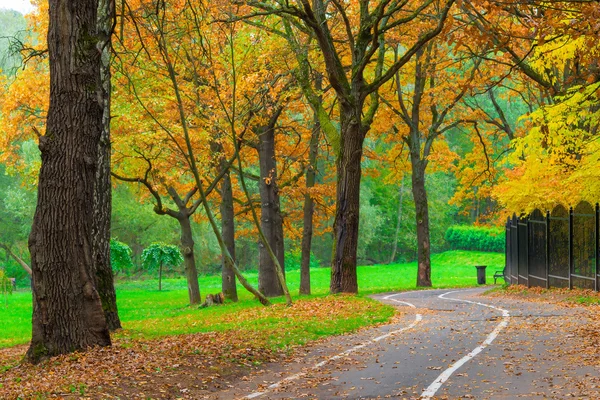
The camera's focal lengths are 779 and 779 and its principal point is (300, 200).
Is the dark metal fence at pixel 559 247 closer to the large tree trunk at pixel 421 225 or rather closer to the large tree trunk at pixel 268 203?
the large tree trunk at pixel 421 225

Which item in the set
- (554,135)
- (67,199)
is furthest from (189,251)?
(67,199)

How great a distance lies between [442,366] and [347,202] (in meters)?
12.2

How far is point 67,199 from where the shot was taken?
11.4m

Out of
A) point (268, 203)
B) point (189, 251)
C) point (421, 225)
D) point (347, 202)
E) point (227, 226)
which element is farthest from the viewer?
point (421, 225)

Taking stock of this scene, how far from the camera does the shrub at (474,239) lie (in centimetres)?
6875

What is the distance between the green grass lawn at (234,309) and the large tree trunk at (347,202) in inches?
57.7

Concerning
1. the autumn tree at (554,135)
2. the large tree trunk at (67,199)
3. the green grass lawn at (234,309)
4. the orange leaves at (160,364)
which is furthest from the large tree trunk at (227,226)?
the large tree trunk at (67,199)

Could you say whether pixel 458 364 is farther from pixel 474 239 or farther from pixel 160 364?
pixel 474 239

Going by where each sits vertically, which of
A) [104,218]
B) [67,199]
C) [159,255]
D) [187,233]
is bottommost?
[159,255]

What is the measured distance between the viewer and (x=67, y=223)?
11.4 metres

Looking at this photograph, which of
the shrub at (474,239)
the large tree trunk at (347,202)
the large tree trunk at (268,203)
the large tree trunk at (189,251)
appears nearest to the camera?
the large tree trunk at (347,202)

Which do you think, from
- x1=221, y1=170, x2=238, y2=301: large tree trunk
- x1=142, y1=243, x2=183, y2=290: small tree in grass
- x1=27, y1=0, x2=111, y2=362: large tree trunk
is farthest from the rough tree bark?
x1=142, y1=243, x2=183, y2=290: small tree in grass

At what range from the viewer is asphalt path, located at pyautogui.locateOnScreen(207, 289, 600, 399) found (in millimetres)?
8688

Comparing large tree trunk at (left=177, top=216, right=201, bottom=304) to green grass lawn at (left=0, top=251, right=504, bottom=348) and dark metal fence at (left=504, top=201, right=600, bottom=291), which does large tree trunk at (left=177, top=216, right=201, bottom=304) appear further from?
dark metal fence at (left=504, top=201, right=600, bottom=291)
